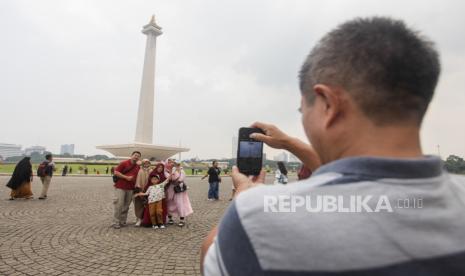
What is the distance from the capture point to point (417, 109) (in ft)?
3.19

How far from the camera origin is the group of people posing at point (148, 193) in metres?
8.57

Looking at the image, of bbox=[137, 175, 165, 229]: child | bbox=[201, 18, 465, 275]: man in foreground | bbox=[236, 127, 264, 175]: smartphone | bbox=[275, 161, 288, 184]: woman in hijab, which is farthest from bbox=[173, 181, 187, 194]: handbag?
bbox=[201, 18, 465, 275]: man in foreground

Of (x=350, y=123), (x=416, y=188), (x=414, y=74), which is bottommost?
(x=416, y=188)

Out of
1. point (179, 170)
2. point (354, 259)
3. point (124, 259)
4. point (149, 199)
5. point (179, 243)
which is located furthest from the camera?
point (179, 170)

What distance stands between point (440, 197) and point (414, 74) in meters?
0.37

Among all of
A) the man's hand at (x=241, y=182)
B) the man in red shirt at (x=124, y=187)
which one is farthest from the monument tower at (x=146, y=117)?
the man's hand at (x=241, y=182)

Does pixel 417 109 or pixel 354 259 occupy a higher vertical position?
pixel 417 109

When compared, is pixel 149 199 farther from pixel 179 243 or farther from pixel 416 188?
pixel 416 188

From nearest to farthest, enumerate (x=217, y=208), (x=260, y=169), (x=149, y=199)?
(x=260, y=169) < (x=149, y=199) < (x=217, y=208)

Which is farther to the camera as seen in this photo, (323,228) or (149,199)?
(149,199)

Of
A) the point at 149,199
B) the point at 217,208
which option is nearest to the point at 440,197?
the point at 149,199

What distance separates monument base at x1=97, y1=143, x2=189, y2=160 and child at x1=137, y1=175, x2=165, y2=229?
4079 centimetres

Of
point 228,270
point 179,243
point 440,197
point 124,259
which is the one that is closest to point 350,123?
point 440,197

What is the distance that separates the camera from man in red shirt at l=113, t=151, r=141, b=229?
8.40m
